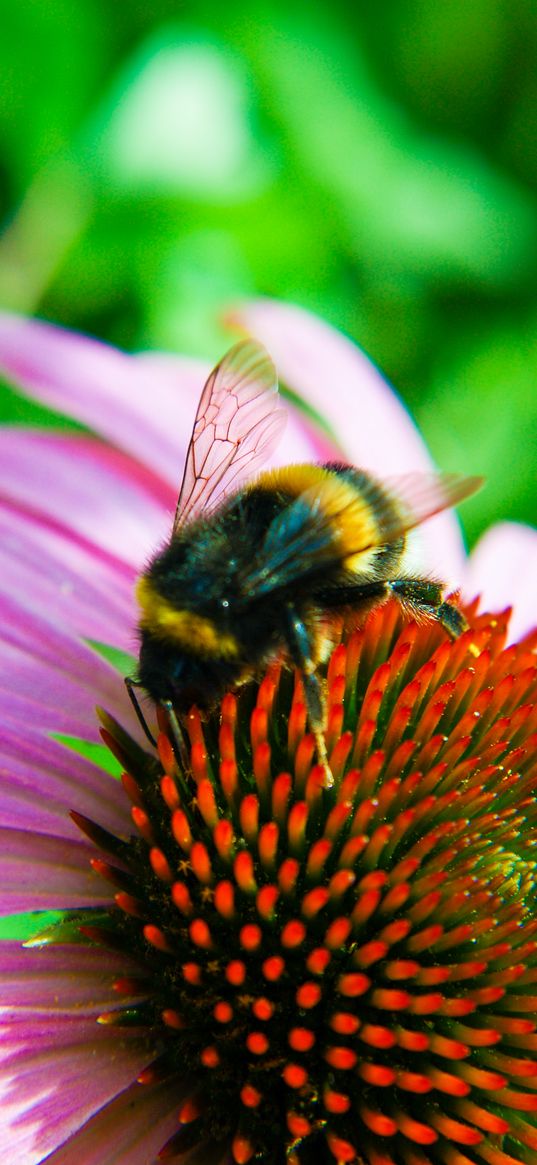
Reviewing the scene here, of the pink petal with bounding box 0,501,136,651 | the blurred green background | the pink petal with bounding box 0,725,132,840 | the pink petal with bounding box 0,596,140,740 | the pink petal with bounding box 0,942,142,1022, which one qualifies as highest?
the blurred green background

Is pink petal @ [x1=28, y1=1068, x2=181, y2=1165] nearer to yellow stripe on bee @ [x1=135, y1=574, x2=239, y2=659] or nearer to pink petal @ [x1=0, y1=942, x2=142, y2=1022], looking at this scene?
pink petal @ [x1=0, y1=942, x2=142, y2=1022]

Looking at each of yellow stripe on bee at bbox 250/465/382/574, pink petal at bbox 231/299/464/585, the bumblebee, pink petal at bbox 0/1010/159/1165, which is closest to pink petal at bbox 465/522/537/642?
pink petal at bbox 231/299/464/585

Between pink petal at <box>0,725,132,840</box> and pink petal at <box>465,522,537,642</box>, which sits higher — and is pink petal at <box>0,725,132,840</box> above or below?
below

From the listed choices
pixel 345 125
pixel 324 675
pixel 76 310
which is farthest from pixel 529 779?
pixel 345 125

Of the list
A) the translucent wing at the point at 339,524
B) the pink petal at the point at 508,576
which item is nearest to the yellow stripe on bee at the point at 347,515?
the translucent wing at the point at 339,524

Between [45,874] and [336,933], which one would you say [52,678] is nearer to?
[45,874]

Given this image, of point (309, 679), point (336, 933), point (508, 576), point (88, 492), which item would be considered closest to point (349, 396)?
point (508, 576)

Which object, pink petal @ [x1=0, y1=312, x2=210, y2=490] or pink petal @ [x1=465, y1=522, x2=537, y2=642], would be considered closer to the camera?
pink petal @ [x1=0, y1=312, x2=210, y2=490]
